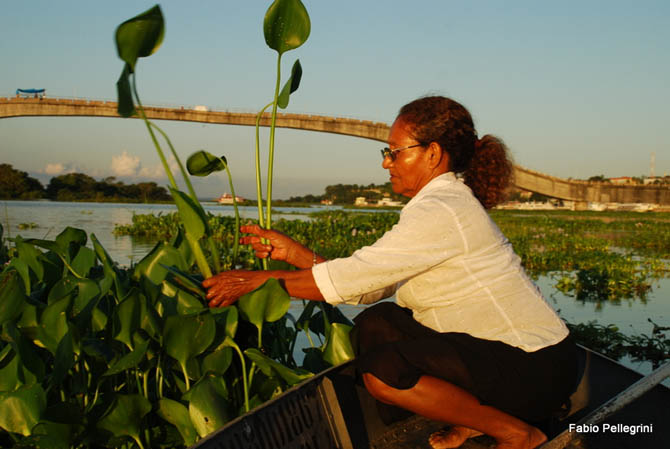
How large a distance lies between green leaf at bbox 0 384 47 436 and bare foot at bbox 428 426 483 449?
94 centimetres

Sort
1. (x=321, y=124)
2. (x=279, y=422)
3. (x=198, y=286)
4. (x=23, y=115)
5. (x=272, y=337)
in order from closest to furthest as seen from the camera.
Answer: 1. (x=279, y=422)
2. (x=198, y=286)
3. (x=272, y=337)
4. (x=23, y=115)
5. (x=321, y=124)

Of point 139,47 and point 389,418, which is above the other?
point 139,47

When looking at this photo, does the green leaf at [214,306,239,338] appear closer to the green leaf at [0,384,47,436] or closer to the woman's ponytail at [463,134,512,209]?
the green leaf at [0,384,47,436]

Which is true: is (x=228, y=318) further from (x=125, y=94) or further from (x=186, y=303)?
(x=125, y=94)

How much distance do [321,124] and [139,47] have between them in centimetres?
3159

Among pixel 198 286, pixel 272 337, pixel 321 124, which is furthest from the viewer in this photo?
pixel 321 124

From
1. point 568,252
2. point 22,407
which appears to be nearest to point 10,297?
point 22,407

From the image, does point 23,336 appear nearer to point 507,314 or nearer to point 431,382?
point 431,382

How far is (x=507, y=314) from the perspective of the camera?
51.1 inches

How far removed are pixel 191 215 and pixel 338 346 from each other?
23.0 inches

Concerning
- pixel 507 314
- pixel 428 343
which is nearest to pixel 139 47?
pixel 428 343

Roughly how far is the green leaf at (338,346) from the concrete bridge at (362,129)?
95.5ft

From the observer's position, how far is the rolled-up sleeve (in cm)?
127

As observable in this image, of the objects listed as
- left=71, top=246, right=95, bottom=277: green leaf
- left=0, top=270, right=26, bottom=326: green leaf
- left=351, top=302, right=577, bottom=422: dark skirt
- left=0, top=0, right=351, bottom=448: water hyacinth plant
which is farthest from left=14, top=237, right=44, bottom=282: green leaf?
left=351, top=302, right=577, bottom=422: dark skirt
